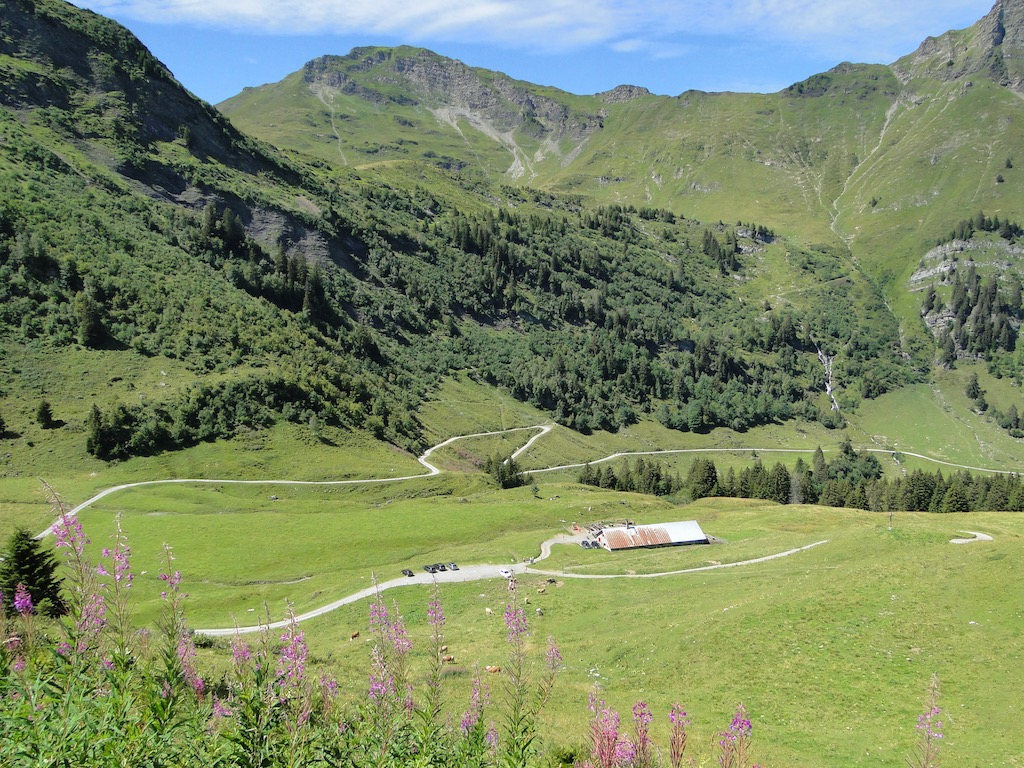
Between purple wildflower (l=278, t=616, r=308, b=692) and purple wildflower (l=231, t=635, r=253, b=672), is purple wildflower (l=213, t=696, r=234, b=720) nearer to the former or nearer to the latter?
purple wildflower (l=231, t=635, r=253, b=672)

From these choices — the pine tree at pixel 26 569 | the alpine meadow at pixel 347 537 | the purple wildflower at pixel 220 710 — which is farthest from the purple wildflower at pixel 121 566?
the pine tree at pixel 26 569

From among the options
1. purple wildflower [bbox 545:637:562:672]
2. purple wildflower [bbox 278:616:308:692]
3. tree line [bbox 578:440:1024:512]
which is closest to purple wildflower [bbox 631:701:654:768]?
purple wildflower [bbox 545:637:562:672]

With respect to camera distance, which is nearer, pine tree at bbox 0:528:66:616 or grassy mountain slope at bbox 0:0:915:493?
pine tree at bbox 0:528:66:616

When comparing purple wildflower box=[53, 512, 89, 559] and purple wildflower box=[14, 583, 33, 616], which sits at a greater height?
purple wildflower box=[53, 512, 89, 559]

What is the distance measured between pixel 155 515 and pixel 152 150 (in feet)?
457

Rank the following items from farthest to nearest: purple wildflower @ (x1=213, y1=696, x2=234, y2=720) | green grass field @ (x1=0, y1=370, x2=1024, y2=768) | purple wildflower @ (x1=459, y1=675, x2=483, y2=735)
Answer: green grass field @ (x1=0, y1=370, x2=1024, y2=768), purple wildflower @ (x1=213, y1=696, x2=234, y2=720), purple wildflower @ (x1=459, y1=675, x2=483, y2=735)

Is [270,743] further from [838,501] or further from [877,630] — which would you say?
[838,501]

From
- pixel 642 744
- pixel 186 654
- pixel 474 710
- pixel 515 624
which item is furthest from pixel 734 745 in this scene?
pixel 186 654

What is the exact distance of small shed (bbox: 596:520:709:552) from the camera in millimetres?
75000

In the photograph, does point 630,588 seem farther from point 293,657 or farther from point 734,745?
point 293,657

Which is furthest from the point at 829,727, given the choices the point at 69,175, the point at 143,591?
the point at 69,175

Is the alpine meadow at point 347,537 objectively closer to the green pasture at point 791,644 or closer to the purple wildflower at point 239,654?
the purple wildflower at point 239,654

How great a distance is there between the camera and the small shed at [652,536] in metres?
75.0

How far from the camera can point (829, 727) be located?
24.8 meters
